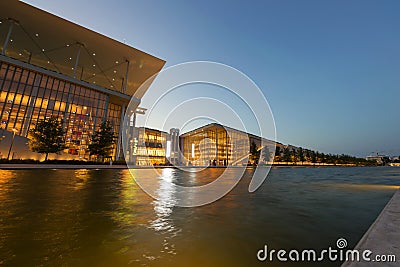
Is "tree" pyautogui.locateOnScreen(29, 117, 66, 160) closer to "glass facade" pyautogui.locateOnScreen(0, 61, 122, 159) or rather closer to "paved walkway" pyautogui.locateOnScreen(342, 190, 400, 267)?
"glass facade" pyautogui.locateOnScreen(0, 61, 122, 159)

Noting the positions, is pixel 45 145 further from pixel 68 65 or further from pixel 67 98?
pixel 68 65

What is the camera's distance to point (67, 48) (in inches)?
1609

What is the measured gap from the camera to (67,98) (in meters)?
39.7

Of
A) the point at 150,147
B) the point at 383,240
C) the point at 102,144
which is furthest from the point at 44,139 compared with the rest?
the point at 150,147

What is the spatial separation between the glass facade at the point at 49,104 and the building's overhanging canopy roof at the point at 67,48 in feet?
16.3

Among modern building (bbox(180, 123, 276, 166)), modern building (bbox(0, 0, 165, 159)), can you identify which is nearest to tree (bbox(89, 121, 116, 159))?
modern building (bbox(0, 0, 165, 159))

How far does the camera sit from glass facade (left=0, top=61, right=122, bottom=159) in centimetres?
3370

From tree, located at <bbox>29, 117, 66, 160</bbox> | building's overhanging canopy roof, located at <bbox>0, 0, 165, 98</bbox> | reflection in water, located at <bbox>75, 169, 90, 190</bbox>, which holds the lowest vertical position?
reflection in water, located at <bbox>75, 169, 90, 190</bbox>

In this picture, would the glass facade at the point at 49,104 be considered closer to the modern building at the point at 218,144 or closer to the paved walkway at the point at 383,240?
the paved walkway at the point at 383,240

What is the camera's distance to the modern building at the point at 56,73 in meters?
33.1

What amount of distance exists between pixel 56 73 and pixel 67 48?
8.24m

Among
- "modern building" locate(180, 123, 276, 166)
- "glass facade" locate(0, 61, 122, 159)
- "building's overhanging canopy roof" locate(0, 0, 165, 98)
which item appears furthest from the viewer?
"modern building" locate(180, 123, 276, 166)

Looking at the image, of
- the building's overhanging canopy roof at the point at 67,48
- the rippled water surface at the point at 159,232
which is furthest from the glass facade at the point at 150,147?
the rippled water surface at the point at 159,232

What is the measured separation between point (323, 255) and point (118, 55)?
4869 cm
